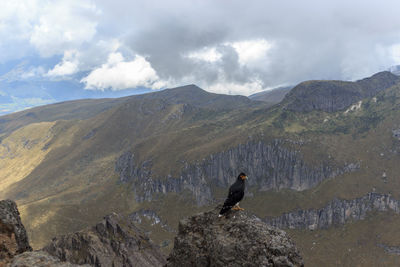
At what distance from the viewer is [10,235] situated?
74.8ft

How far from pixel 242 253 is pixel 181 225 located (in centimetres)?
716

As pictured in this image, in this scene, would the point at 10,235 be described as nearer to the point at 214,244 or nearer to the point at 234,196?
the point at 214,244

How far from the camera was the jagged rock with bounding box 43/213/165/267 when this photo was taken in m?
113

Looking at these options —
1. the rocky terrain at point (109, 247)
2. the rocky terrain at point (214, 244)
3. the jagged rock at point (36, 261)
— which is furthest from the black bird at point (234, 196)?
the rocky terrain at point (109, 247)

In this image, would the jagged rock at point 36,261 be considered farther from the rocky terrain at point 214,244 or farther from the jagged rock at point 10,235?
the jagged rock at point 10,235

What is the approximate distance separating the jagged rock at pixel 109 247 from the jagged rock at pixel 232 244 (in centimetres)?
10855

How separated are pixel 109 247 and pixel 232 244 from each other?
4874 inches

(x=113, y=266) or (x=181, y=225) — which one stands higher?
(x=181, y=225)

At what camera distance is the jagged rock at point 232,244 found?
1836cm

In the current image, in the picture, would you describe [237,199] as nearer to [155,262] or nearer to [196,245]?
[196,245]

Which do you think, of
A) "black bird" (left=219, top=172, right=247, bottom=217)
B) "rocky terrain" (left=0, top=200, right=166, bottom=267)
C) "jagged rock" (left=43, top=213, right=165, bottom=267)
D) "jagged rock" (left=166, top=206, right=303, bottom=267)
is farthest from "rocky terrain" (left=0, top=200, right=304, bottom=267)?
"jagged rock" (left=43, top=213, right=165, bottom=267)

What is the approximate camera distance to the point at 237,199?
66.3ft

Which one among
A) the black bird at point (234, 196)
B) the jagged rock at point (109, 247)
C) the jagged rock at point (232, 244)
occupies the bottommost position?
the jagged rock at point (109, 247)

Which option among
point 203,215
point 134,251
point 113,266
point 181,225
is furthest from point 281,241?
point 134,251
